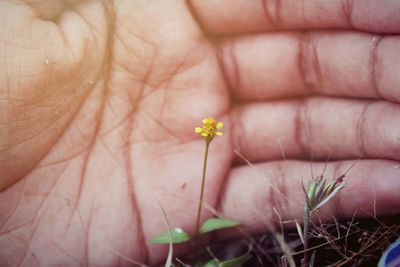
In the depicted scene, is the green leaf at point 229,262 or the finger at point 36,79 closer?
the green leaf at point 229,262

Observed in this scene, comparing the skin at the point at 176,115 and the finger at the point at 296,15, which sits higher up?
the finger at the point at 296,15

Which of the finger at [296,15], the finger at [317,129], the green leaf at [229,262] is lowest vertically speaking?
the green leaf at [229,262]

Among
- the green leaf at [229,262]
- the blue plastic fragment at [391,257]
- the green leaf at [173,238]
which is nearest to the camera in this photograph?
the blue plastic fragment at [391,257]

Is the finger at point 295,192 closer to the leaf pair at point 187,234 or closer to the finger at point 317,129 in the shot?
the finger at point 317,129

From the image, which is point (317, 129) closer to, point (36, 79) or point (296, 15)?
point (296, 15)

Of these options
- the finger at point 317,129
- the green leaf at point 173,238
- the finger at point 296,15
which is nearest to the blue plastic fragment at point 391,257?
the finger at point 317,129

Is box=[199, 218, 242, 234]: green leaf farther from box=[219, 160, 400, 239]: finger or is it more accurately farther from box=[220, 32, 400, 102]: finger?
box=[220, 32, 400, 102]: finger

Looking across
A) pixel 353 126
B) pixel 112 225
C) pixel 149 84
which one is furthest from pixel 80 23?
pixel 353 126
